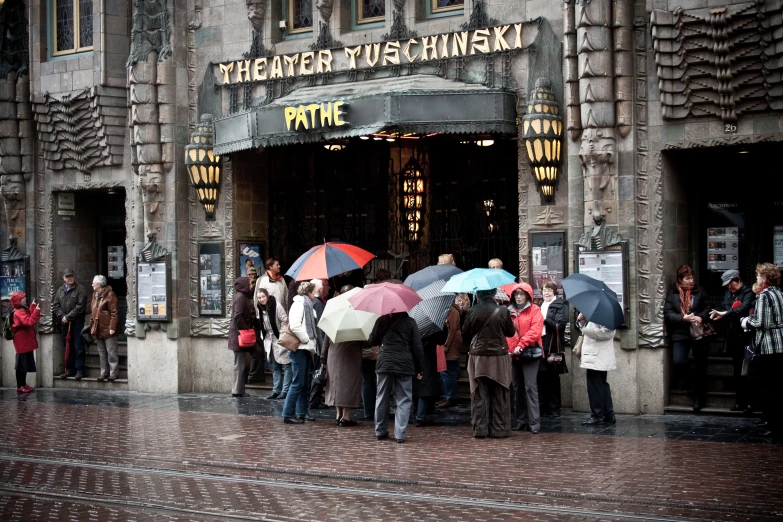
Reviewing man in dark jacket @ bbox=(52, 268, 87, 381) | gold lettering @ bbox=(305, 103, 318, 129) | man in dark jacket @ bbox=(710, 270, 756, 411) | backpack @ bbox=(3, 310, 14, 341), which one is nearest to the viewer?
man in dark jacket @ bbox=(710, 270, 756, 411)

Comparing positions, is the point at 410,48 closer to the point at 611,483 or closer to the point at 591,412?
the point at 591,412

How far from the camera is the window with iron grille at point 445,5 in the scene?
17.9 metres

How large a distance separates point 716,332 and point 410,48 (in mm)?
6392

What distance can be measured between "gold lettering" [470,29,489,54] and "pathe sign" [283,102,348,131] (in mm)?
2213

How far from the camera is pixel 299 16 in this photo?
19.5 metres

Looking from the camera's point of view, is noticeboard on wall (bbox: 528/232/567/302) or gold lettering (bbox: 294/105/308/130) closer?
noticeboard on wall (bbox: 528/232/567/302)

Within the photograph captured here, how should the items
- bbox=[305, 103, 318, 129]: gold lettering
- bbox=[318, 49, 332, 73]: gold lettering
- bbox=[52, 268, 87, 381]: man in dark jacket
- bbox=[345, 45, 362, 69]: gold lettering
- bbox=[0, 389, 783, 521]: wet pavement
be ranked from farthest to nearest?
bbox=[52, 268, 87, 381]: man in dark jacket → bbox=[318, 49, 332, 73]: gold lettering → bbox=[345, 45, 362, 69]: gold lettering → bbox=[305, 103, 318, 129]: gold lettering → bbox=[0, 389, 783, 521]: wet pavement

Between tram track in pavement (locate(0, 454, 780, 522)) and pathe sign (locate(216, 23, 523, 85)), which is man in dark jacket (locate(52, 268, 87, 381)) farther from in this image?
tram track in pavement (locate(0, 454, 780, 522))

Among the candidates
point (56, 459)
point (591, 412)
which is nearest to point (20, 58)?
point (56, 459)

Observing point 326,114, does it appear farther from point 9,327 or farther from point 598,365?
point 9,327

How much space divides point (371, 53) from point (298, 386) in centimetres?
582

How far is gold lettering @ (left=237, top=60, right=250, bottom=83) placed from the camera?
19484 millimetres

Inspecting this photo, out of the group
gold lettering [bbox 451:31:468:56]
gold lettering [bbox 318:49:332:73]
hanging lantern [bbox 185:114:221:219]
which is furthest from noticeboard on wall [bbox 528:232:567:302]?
hanging lantern [bbox 185:114:221:219]

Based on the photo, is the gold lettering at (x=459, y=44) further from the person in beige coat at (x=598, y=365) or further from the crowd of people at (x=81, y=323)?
the crowd of people at (x=81, y=323)
